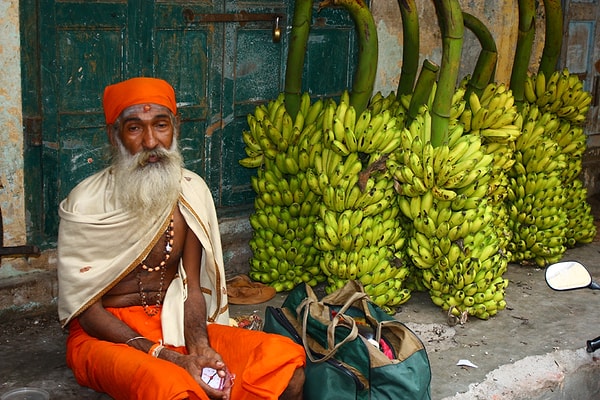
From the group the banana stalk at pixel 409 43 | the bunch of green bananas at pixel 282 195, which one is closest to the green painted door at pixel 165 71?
the bunch of green bananas at pixel 282 195

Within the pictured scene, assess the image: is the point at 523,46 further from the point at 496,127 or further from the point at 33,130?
the point at 33,130

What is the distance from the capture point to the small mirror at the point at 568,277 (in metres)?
3.76

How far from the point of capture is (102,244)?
4.11 m

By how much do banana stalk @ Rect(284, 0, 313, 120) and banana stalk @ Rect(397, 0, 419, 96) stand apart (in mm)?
678

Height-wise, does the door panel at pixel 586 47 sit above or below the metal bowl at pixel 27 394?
above

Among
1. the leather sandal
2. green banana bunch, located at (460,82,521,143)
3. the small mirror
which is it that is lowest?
the leather sandal

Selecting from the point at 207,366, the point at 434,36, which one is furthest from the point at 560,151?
the point at 207,366

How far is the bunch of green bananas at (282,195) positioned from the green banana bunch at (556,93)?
6.77 ft

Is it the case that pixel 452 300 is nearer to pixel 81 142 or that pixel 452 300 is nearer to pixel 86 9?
pixel 81 142

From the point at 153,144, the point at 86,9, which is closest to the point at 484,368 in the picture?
the point at 153,144

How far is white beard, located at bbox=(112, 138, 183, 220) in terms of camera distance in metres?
4.07

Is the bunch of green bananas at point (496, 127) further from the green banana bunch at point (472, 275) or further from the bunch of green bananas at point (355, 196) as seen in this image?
the bunch of green bananas at point (355, 196)

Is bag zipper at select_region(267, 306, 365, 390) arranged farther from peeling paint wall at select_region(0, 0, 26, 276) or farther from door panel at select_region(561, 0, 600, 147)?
door panel at select_region(561, 0, 600, 147)

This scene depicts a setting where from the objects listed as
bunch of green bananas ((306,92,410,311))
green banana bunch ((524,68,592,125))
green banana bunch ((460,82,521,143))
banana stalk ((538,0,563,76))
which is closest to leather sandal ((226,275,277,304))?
bunch of green bananas ((306,92,410,311))
